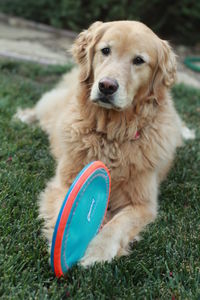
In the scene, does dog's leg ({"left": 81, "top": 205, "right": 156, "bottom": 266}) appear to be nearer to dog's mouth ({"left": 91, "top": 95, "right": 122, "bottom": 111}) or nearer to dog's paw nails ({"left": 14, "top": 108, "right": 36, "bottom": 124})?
dog's mouth ({"left": 91, "top": 95, "right": 122, "bottom": 111})

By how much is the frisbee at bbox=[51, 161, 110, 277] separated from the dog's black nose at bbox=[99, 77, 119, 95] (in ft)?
2.27

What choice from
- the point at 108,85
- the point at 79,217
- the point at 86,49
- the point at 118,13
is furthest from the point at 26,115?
the point at 118,13

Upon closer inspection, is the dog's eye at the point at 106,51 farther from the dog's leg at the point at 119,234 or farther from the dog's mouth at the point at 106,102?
the dog's leg at the point at 119,234

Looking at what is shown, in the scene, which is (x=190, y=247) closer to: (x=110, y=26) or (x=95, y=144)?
(x=95, y=144)

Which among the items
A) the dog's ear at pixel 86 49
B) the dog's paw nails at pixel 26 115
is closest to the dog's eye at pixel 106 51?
the dog's ear at pixel 86 49

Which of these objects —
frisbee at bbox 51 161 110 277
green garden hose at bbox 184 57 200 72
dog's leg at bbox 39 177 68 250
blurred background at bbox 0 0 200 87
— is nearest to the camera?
frisbee at bbox 51 161 110 277

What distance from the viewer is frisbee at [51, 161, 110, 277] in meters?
2.24

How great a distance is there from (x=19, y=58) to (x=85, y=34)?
3926mm

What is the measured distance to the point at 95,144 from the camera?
3.43m

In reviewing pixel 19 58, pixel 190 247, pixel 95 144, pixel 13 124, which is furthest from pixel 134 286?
pixel 19 58

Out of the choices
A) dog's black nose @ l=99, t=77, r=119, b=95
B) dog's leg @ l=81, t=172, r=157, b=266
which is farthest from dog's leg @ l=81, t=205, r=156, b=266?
dog's black nose @ l=99, t=77, r=119, b=95

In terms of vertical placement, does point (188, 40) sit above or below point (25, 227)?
below

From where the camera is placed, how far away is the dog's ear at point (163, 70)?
3434 millimetres

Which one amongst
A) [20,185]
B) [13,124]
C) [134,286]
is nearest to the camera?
[134,286]
